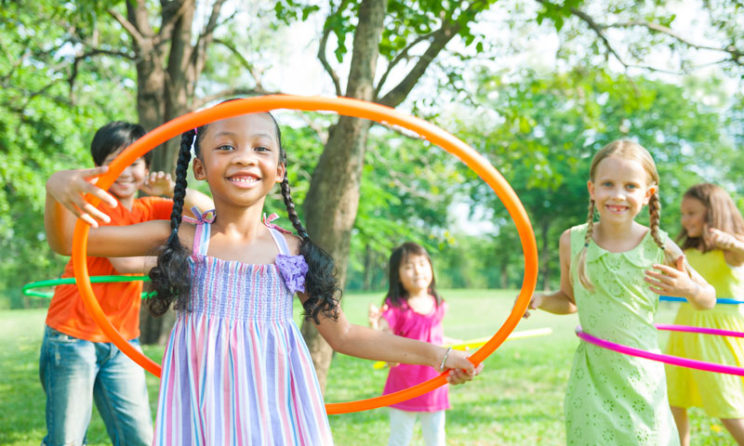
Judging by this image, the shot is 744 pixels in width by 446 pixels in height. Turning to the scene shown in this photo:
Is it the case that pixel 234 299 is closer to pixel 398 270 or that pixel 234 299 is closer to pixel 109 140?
pixel 109 140

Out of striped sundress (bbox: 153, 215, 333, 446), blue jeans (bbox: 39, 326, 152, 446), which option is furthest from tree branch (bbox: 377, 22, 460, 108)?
striped sundress (bbox: 153, 215, 333, 446)

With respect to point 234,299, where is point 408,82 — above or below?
above

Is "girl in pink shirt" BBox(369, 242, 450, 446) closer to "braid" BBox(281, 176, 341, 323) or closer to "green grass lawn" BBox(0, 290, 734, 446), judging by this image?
"green grass lawn" BBox(0, 290, 734, 446)

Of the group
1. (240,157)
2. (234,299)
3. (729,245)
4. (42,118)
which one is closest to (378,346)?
(234,299)

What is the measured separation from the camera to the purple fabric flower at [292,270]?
2377 mm

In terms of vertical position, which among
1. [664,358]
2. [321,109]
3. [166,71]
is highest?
[166,71]

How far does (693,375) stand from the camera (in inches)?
187

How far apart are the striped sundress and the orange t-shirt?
1.24 m

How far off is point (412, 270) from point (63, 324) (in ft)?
7.89

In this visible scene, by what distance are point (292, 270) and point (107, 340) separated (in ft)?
5.10

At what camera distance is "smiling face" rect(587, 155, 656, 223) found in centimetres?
337

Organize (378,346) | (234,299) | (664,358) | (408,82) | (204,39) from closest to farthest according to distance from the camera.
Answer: (234,299) < (378,346) < (664,358) < (408,82) < (204,39)

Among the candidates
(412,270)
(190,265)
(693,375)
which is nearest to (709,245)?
(693,375)

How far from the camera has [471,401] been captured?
7.63 metres
